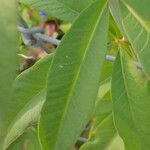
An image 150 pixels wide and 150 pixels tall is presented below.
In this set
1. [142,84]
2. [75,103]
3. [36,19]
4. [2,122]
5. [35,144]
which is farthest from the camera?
[36,19]

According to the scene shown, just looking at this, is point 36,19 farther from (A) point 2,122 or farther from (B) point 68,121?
(A) point 2,122

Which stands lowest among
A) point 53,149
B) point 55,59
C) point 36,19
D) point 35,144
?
point 36,19

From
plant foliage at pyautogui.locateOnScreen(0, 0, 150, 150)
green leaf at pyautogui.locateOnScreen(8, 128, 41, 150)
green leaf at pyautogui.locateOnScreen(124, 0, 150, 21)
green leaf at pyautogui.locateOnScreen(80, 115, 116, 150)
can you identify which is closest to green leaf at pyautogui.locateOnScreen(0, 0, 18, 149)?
plant foliage at pyautogui.locateOnScreen(0, 0, 150, 150)

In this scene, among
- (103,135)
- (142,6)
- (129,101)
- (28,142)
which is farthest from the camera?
(103,135)

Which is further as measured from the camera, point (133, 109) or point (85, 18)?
point (133, 109)

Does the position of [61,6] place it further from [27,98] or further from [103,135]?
[103,135]

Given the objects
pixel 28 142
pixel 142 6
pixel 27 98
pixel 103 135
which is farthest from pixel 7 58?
pixel 103 135

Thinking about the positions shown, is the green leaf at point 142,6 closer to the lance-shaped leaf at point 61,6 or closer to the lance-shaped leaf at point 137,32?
the lance-shaped leaf at point 137,32

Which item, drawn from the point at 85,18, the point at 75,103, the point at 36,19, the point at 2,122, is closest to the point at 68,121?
the point at 75,103
